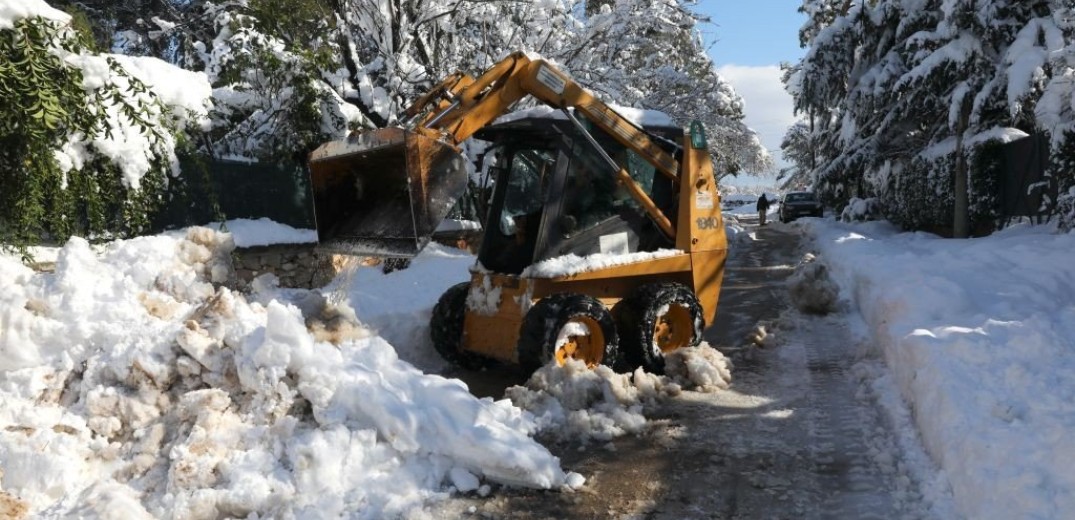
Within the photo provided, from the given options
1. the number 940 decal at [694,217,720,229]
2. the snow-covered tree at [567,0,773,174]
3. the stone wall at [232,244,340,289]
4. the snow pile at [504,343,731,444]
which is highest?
the snow-covered tree at [567,0,773,174]

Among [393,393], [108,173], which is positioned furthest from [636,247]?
[108,173]

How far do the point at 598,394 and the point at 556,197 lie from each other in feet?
6.28

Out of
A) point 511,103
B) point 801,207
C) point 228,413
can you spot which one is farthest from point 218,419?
point 801,207

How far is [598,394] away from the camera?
611cm

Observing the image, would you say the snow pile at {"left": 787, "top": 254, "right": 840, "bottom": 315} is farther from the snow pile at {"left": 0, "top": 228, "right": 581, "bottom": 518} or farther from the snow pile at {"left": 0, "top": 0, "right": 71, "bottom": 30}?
the snow pile at {"left": 0, "top": 0, "right": 71, "bottom": 30}

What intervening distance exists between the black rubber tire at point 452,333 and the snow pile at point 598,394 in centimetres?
151

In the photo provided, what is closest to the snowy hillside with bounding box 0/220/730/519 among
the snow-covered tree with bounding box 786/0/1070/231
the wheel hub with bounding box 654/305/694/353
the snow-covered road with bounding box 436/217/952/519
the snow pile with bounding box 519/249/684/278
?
the snow-covered road with bounding box 436/217/952/519

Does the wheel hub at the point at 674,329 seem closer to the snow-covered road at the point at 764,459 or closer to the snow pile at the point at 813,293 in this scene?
the snow-covered road at the point at 764,459

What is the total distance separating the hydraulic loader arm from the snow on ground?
102 inches

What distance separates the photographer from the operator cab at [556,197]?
23.7 ft

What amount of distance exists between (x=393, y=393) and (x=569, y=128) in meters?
3.19

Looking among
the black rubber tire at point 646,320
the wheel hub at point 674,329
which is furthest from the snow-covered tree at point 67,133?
the wheel hub at point 674,329

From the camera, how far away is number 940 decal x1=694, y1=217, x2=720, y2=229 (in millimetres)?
7926

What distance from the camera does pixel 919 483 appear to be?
4.54m
